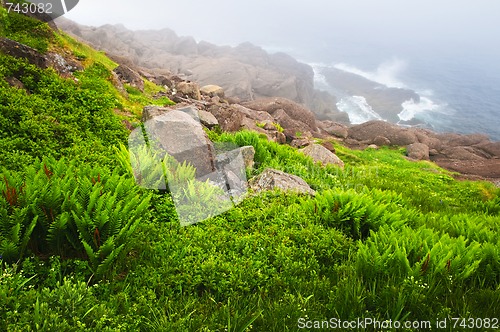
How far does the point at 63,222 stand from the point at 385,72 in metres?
130

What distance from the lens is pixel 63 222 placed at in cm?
441

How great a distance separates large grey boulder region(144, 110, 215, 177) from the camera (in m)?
8.89

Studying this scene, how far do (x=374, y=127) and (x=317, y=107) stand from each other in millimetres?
26512

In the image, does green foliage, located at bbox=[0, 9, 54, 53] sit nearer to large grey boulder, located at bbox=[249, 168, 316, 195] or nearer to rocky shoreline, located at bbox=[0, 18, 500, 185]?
rocky shoreline, located at bbox=[0, 18, 500, 185]

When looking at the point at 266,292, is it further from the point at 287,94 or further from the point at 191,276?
the point at 287,94

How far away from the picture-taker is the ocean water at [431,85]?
2808 inches

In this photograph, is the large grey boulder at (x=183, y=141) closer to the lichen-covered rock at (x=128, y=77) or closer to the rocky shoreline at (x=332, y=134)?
the rocky shoreline at (x=332, y=134)

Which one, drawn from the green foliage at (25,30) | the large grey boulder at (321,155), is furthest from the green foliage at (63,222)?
the large grey boulder at (321,155)

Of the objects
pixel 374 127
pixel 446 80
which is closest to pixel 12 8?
pixel 374 127

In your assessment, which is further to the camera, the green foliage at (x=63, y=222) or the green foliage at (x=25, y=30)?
the green foliage at (x=25, y=30)

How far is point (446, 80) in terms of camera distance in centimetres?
11244

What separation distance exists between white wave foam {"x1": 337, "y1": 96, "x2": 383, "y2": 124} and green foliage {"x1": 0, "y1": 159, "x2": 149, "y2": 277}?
66.0 m

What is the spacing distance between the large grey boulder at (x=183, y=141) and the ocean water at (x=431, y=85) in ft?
205

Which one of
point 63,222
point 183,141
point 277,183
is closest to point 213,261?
point 63,222
